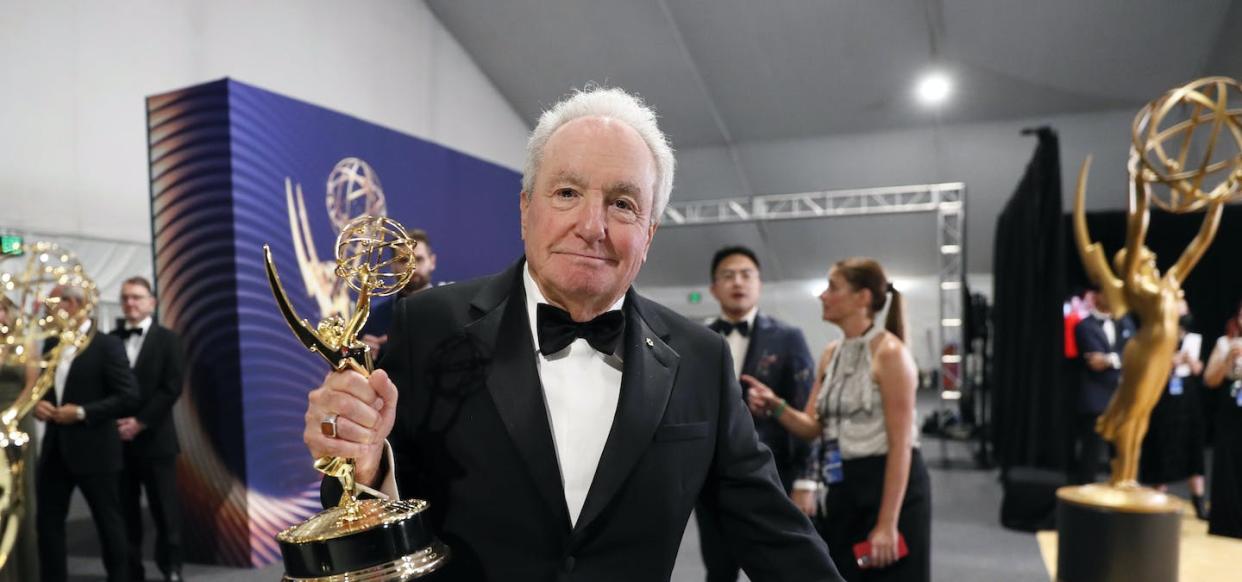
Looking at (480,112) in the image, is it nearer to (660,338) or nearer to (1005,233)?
(1005,233)

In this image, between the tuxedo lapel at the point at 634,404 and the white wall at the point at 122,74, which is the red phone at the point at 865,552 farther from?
the white wall at the point at 122,74

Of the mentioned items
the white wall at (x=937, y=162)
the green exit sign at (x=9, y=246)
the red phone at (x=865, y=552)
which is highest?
the white wall at (x=937, y=162)

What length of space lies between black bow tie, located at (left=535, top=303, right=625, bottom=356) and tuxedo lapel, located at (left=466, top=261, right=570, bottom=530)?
0.09ft

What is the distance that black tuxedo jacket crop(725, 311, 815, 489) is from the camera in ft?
11.4

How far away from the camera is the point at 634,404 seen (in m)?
1.26

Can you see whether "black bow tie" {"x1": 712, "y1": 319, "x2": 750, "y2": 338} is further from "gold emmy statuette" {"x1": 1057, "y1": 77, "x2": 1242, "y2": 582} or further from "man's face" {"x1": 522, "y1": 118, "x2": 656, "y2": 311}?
"man's face" {"x1": 522, "y1": 118, "x2": 656, "y2": 311}

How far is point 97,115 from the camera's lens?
19.8 feet

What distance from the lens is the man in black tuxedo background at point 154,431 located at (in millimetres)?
4656

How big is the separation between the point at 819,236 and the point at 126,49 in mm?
10930

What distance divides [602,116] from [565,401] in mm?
478

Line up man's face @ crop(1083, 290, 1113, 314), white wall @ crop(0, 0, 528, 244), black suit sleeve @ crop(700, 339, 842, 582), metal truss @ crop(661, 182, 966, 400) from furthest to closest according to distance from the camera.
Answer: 1. metal truss @ crop(661, 182, 966, 400)
2. man's face @ crop(1083, 290, 1113, 314)
3. white wall @ crop(0, 0, 528, 244)
4. black suit sleeve @ crop(700, 339, 842, 582)

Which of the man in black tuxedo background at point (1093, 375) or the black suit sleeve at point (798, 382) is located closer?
the black suit sleeve at point (798, 382)

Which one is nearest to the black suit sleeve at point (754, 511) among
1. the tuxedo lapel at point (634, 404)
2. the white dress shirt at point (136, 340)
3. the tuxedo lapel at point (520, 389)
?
the tuxedo lapel at point (634, 404)

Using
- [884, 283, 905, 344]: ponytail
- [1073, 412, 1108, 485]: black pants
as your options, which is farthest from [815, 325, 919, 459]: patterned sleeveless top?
[1073, 412, 1108, 485]: black pants
